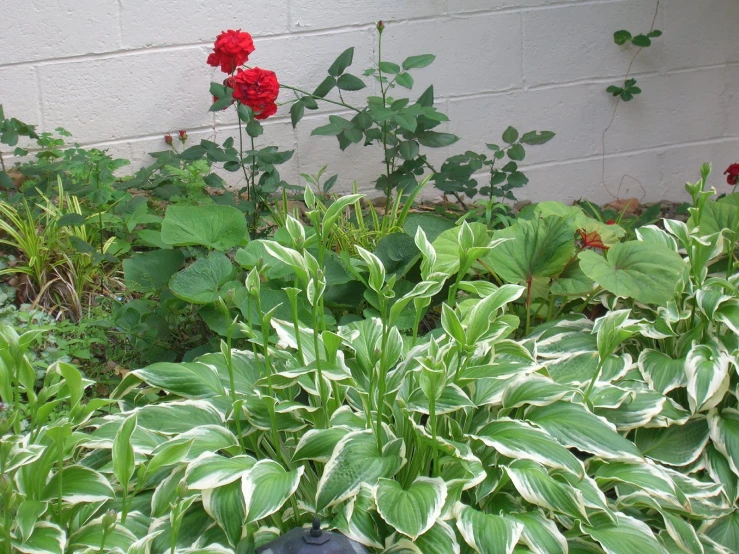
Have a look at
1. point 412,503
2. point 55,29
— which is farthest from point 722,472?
point 55,29

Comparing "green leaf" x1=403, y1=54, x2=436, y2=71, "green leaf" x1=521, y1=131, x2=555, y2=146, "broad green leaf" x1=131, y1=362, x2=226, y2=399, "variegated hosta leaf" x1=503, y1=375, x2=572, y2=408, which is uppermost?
"green leaf" x1=403, y1=54, x2=436, y2=71

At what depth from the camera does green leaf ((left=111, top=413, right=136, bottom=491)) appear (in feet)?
4.13

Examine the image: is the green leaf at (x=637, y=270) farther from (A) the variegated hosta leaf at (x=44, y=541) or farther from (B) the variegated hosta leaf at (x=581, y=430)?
(A) the variegated hosta leaf at (x=44, y=541)

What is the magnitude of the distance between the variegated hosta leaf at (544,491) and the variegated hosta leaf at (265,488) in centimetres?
40

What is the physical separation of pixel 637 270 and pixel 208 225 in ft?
3.68

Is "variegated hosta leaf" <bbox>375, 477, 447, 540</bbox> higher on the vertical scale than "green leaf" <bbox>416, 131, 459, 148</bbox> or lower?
lower

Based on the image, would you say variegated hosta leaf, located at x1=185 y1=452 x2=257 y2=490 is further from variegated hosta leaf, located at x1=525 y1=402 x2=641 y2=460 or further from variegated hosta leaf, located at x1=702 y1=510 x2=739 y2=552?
variegated hosta leaf, located at x1=702 y1=510 x2=739 y2=552

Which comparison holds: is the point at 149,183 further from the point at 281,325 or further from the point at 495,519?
the point at 495,519

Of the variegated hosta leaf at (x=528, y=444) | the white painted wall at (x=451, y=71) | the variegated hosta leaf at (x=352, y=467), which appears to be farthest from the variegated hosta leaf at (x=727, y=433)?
the white painted wall at (x=451, y=71)

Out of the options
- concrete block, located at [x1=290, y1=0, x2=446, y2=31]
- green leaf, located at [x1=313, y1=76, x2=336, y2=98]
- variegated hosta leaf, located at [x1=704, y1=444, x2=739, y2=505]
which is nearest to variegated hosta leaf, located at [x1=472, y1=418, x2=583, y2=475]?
variegated hosta leaf, located at [x1=704, y1=444, x2=739, y2=505]

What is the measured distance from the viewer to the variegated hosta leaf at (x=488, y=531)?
1348 mm

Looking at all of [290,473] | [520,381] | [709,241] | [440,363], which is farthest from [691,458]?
[290,473]

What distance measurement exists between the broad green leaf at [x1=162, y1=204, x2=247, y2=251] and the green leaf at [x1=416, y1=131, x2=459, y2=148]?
0.80 m

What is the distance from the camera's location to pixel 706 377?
5.82ft
